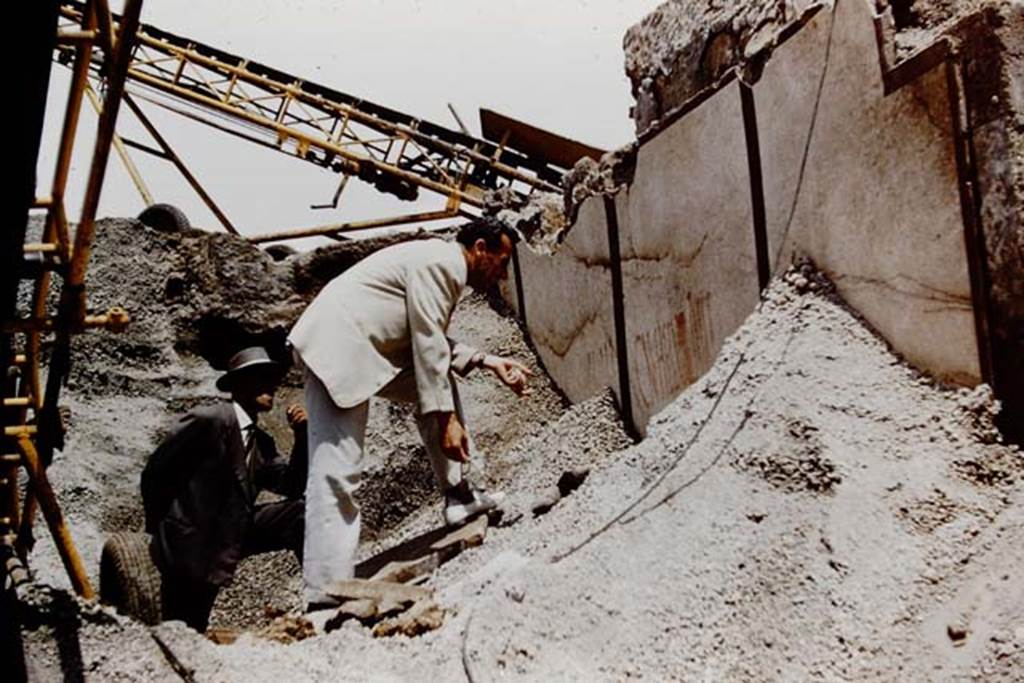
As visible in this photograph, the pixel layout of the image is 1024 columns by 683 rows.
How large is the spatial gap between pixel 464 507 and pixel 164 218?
494 cm

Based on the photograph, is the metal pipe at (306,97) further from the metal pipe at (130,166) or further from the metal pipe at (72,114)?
the metal pipe at (72,114)

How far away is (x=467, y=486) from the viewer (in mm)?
4691

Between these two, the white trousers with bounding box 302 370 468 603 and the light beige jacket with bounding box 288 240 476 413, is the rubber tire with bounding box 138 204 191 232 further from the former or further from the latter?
the white trousers with bounding box 302 370 468 603

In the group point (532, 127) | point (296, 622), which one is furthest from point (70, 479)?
point (532, 127)

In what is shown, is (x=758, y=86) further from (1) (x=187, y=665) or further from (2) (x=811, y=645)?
(1) (x=187, y=665)

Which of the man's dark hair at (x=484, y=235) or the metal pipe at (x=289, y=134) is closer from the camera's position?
the man's dark hair at (x=484, y=235)

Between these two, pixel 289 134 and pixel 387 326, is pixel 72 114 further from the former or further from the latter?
pixel 289 134

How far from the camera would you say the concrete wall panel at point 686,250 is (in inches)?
171

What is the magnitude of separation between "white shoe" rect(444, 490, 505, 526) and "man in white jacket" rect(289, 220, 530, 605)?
0.20 metres

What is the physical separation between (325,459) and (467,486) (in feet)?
2.30

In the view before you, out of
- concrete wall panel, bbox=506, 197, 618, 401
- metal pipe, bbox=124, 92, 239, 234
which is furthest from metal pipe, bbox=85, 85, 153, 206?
concrete wall panel, bbox=506, 197, 618, 401

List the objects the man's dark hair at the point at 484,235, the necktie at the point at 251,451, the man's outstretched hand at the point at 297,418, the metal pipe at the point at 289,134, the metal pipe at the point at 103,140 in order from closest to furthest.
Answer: the metal pipe at the point at 103,140
the man's dark hair at the point at 484,235
the necktie at the point at 251,451
the man's outstretched hand at the point at 297,418
the metal pipe at the point at 289,134

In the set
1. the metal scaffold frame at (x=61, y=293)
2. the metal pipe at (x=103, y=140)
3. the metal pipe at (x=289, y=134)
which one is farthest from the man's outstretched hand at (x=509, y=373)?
the metal pipe at (x=289, y=134)

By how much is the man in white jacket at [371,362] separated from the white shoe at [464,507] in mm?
201
